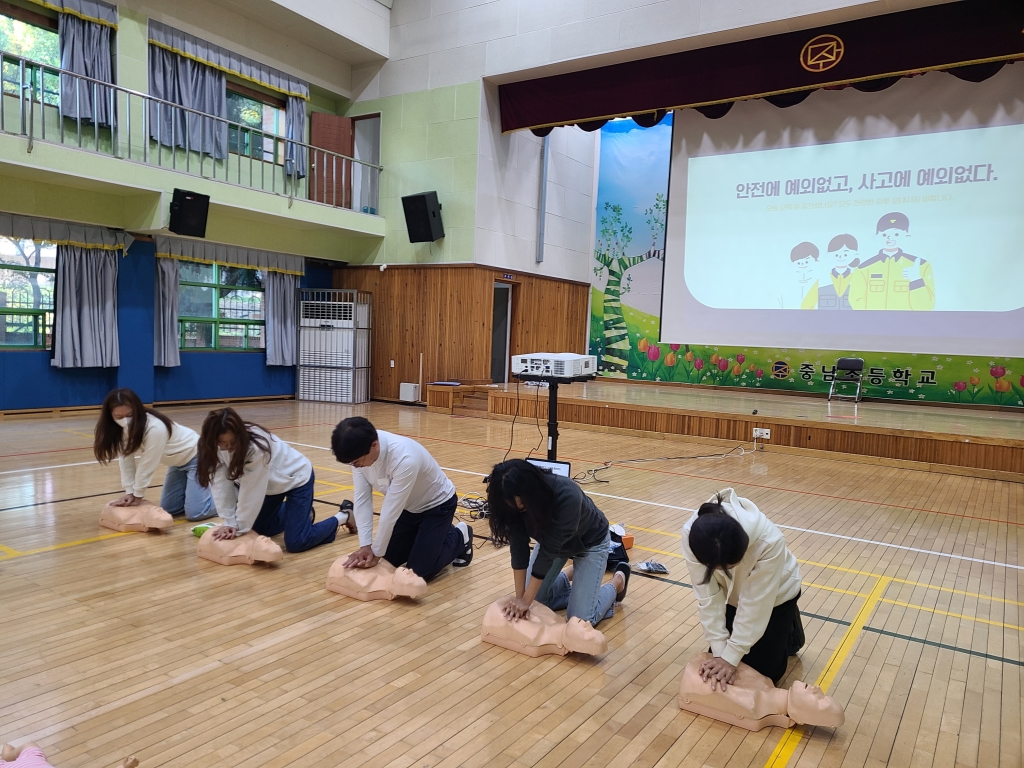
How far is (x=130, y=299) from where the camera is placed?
938 centimetres

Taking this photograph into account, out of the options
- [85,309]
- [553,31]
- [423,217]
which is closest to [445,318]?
[423,217]

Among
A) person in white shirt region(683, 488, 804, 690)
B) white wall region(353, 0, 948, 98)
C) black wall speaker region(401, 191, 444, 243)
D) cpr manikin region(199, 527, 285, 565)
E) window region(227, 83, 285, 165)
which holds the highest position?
white wall region(353, 0, 948, 98)

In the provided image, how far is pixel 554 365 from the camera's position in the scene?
16.6ft

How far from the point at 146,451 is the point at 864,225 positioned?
8.69 m

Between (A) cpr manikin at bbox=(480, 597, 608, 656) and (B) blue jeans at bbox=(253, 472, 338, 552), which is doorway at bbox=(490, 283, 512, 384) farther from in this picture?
(A) cpr manikin at bbox=(480, 597, 608, 656)

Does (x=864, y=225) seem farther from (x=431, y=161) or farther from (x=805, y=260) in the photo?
(x=431, y=161)

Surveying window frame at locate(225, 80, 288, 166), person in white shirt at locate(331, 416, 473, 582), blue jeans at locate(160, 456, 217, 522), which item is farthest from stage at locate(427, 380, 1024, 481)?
person in white shirt at locate(331, 416, 473, 582)

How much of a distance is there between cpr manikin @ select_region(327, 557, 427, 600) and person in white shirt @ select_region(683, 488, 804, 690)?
1380 millimetres

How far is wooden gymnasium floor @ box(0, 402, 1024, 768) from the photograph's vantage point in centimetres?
212

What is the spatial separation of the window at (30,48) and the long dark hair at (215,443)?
266 inches

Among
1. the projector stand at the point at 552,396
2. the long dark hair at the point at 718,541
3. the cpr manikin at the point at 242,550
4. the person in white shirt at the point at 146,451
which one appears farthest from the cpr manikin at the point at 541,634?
the projector stand at the point at 552,396

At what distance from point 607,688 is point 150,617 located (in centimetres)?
194

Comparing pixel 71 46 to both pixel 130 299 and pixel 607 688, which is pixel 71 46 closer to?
pixel 130 299

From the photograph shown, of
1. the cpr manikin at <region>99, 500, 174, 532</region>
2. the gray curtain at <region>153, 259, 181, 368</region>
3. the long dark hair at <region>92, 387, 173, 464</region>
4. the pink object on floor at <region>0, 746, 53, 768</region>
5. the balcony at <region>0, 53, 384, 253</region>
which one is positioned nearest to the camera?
the pink object on floor at <region>0, 746, 53, 768</region>
